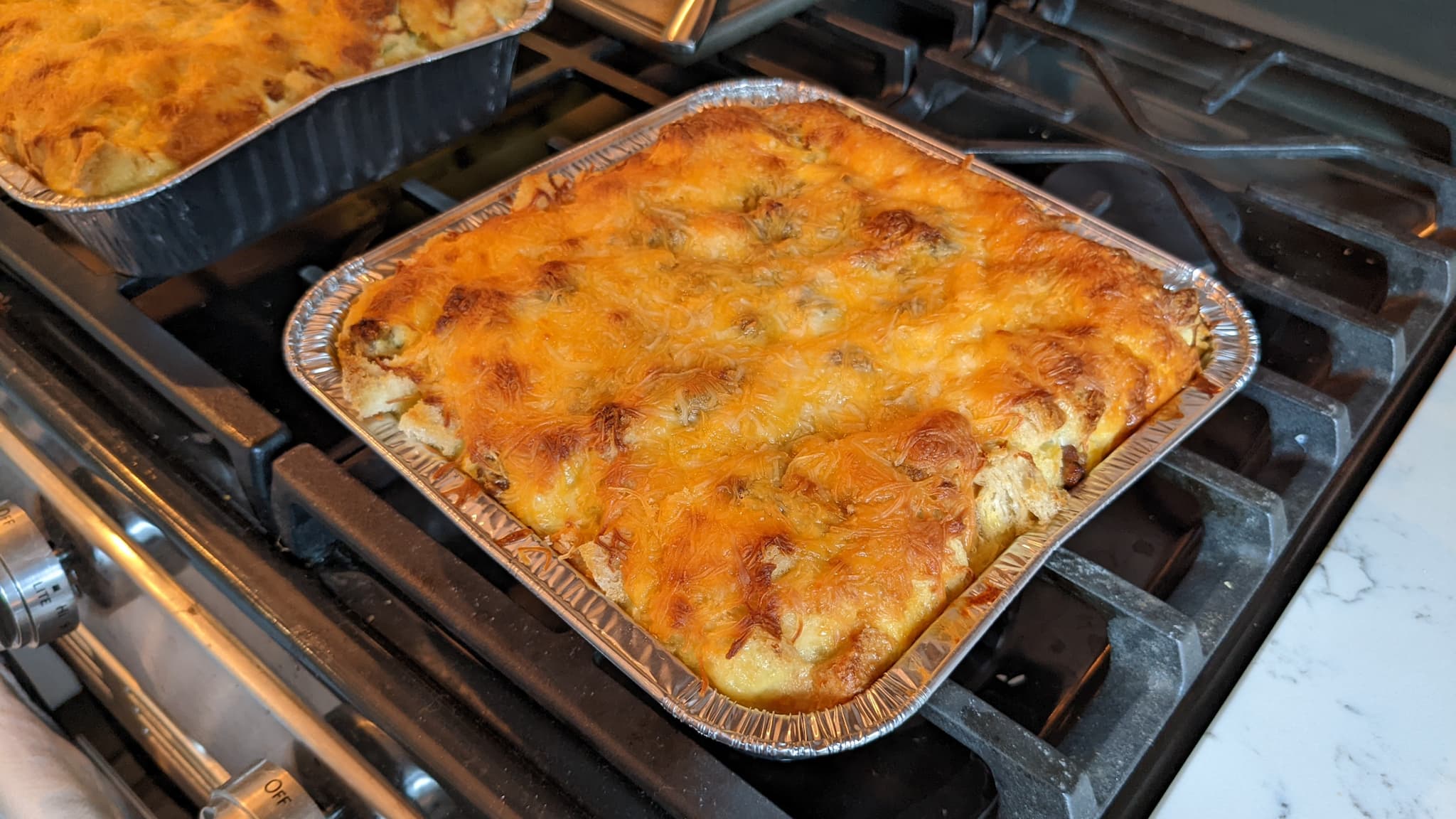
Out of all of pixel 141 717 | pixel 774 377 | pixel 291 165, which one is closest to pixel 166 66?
pixel 291 165

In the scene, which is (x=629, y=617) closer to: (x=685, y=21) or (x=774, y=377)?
(x=774, y=377)

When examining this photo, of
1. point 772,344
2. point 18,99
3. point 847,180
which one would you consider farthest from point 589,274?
point 18,99

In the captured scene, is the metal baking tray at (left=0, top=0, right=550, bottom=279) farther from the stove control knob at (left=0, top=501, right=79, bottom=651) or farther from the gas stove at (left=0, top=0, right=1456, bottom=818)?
the stove control knob at (left=0, top=501, right=79, bottom=651)

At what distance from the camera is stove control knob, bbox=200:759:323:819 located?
2.68 ft

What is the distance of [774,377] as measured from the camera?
1.03 m

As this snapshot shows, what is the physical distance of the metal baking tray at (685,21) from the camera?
1.38m

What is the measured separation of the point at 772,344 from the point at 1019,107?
2.37 ft

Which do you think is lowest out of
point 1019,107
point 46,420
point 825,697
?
point 46,420

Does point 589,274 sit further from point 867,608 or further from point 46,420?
point 46,420

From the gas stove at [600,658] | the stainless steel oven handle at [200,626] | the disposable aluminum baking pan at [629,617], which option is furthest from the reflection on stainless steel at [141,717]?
the disposable aluminum baking pan at [629,617]

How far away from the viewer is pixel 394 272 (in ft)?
4.09

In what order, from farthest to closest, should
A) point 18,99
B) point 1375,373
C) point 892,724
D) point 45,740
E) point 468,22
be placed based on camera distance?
point 468,22, point 18,99, point 1375,373, point 45,740, point 892,724

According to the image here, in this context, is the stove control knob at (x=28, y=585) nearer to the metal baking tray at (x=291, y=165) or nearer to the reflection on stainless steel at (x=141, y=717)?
the reflection on stainless steel at (x=141, y=717)

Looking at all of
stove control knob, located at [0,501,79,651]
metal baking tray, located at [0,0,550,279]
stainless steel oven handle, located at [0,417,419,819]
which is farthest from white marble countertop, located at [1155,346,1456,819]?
metal baking tray, located at [0,0,550,279]
